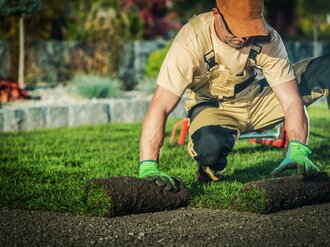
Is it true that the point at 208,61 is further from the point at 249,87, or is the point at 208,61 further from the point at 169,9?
the point at 169,9

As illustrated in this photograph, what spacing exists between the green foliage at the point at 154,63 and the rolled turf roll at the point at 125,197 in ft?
24.3

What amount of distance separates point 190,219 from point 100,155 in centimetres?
265

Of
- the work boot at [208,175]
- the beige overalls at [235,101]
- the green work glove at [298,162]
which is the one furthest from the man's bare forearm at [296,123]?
the work boot at [208,175]

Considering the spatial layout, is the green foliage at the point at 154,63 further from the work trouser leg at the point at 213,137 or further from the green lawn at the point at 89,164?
the work trouser leg at the point at 213,137

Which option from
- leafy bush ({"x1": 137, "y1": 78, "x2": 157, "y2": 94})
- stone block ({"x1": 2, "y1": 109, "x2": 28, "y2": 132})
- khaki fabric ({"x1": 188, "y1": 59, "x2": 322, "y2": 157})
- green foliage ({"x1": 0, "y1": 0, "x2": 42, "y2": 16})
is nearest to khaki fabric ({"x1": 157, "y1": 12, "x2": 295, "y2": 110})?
khaki fabric ({"x1": 188, "y1": 59, "x2": 322, "y2": 157})

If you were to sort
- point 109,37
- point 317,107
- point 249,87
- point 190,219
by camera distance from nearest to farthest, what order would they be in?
point 190,219
point 249,87
point 317,107
point 109,37

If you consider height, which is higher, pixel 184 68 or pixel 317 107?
pixel 184 68

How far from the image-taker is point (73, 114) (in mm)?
9758

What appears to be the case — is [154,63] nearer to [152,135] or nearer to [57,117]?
[57,117]

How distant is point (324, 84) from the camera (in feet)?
19.3

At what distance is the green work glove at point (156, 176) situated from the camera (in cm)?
464

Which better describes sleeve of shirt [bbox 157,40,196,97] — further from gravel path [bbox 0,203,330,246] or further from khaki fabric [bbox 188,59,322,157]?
gravel path [bbox 0,203,330,246]

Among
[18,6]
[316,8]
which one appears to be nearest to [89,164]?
[18,6]

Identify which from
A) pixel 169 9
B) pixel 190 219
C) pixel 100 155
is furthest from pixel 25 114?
pixel 169 9
